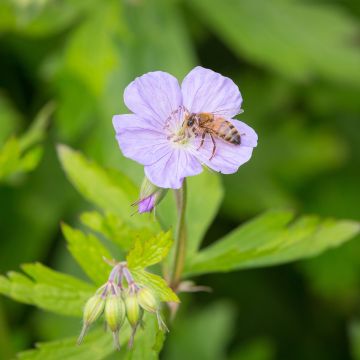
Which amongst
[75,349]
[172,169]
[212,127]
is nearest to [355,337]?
[75,349]

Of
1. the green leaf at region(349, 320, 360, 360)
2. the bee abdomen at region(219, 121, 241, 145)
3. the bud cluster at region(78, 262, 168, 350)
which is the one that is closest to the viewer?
the bud cluster at region(78, 262, 168, 350)

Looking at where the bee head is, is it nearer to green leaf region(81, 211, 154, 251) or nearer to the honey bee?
the honey bee

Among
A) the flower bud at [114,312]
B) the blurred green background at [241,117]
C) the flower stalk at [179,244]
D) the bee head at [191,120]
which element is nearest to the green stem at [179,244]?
the flower stalk at [179,244]

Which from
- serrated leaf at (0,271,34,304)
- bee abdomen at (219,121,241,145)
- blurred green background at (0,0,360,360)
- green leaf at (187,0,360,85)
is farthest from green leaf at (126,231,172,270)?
green leaf at (187,0,360,85)

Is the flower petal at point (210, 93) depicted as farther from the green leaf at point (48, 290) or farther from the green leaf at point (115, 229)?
the green leaf at point (48, 290)

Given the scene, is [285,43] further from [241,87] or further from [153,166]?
[153,166]

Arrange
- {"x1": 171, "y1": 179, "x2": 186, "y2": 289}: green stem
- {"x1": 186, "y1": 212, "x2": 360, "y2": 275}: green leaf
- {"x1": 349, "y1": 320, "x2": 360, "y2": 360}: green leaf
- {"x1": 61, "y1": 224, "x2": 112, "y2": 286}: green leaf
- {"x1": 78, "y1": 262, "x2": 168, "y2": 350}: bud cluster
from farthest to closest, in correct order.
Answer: {"x1": 349, "y1": 320, "x2": 360, "y2": 360}: green leaf < {"x1": 186, "y1": 212, "x2": 360, "y2": 275}: green leaf < {"x1": 61, "y1": 224, "x2": 112, "y2": 286}: green leaf < {"x1": 171, "y1": 179, "x2": 186, "y2": 289}: green stem < {"x1": 78, "y1": 262, "x2": 168, "y2": 350}: bud cluster

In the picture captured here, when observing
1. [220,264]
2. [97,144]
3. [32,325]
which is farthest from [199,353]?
[220,264]
